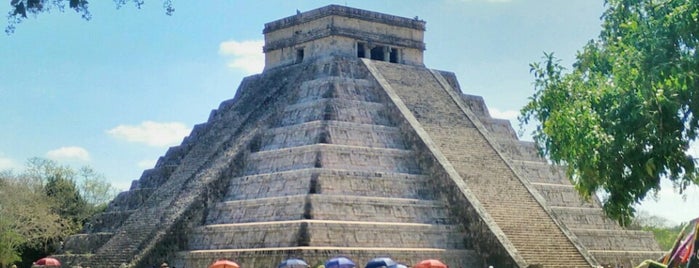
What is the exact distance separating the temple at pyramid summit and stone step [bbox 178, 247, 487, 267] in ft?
0.13

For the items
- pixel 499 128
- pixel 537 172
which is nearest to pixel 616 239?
pixel 537 172

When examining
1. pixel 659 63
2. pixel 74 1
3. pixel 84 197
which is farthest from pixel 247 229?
pixel 84 197

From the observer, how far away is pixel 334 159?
27.6m

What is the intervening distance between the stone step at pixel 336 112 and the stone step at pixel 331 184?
9.88ft

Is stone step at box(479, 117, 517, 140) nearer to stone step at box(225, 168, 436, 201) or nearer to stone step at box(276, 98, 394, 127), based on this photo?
stone step at box(276, 98, 394, 127)

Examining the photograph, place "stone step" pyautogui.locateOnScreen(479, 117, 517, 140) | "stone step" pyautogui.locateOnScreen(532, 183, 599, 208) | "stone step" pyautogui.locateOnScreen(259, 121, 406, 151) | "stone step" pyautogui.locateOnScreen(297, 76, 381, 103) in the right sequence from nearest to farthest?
"stone step" pyautogui.locateOnScreen(259, 121, 406, 151), "stone step" pyautogui.locateOnScreen(297, 76, 381, 103), "stone step" pyautogui.locateOnScreen(532, 183, 599, 208), "stone step" pyautogui.locateOnScreen(479, 117, 517, 140)

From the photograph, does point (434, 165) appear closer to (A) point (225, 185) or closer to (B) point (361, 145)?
(B) point (361, 145)

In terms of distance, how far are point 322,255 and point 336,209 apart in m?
2.04

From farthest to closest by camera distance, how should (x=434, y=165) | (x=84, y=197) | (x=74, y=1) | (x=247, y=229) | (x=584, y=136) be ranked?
(x=84, y=197) < (x=434, y=165) < (x=247, y=229) < (x=584, y=136) < (x=74, y=1)

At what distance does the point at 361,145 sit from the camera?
29.0 m

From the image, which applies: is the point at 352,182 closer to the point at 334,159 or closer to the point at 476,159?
the point at 334,159

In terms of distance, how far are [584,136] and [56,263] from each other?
67.6 ft

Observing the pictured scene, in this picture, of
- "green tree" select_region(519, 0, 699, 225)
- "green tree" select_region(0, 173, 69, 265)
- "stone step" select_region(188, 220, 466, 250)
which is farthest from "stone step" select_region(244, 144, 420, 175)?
"green tree" select_region(0, 173, 69, 265)

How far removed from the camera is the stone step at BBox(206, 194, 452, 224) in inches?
1014
